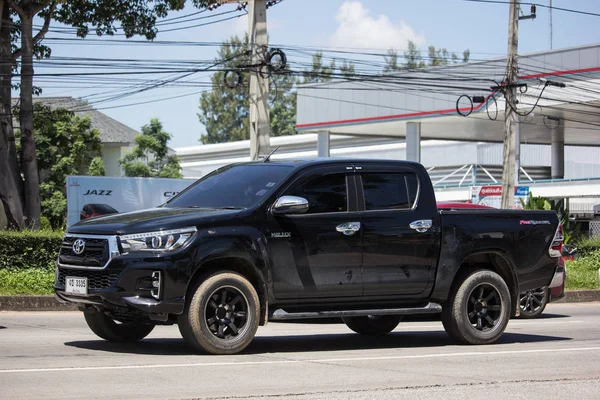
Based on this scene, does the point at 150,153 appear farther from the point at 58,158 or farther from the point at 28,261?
the point at 28,261

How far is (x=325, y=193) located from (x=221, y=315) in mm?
1733

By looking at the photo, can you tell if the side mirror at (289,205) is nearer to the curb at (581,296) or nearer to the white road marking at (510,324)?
the white road marking at (510,324)

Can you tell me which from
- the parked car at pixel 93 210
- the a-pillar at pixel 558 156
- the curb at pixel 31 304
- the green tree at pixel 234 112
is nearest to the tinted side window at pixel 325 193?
the curb at pixel 31 304

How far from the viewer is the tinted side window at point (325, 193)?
975cm

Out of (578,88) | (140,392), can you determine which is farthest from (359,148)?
(140,392)

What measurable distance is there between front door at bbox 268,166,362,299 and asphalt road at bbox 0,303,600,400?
2.30 ft

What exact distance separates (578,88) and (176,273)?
33264mm

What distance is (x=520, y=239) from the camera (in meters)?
11.0

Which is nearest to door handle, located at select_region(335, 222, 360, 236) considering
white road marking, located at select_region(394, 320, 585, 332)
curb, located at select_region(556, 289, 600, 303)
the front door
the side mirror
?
the front door

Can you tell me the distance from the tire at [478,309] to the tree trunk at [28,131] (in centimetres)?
1951

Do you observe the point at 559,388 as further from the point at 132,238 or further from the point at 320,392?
the point at 132,238

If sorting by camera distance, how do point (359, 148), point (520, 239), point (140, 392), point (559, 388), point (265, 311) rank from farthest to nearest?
point (359, 148), point (520, 239), point (265, 311), point (559, 388), point (140, 392)

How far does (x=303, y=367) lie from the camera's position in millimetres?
8586

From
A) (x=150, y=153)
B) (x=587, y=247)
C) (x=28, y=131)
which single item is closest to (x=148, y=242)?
(x=587, y=247)
